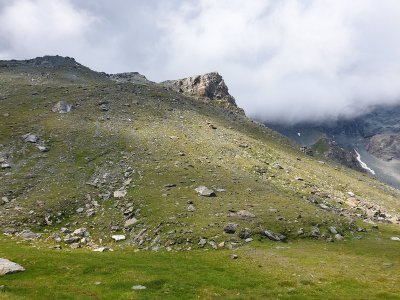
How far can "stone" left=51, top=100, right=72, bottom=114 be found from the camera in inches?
4039

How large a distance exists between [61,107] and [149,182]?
47.3 m

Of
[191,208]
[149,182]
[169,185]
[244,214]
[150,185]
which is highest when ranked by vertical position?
[149,182]

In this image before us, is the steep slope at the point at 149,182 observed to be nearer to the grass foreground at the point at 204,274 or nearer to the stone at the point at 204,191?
the stone at the point at 204,191

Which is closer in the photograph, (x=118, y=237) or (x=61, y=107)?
(x=118, y=237)

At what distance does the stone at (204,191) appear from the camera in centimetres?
6674

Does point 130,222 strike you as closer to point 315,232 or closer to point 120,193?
point 120,193

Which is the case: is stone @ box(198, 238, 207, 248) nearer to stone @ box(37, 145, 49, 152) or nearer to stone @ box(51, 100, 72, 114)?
stone @ box(37, 145, 49, 152)

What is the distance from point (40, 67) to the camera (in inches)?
6693

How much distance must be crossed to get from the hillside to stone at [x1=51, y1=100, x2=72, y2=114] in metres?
0.25

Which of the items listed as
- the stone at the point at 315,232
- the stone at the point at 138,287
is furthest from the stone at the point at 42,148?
the stone at the point at 315,232

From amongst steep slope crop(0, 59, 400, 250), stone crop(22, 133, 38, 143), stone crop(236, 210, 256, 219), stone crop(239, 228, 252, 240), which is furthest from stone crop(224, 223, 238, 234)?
stone crop(22, 133, 38, 143)

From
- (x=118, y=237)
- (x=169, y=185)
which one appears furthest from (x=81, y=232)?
(x=169, y=185)

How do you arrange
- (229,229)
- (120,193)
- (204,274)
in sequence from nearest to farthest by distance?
(204,274), (229,229), (120,193)

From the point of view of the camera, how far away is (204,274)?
1550 inches
